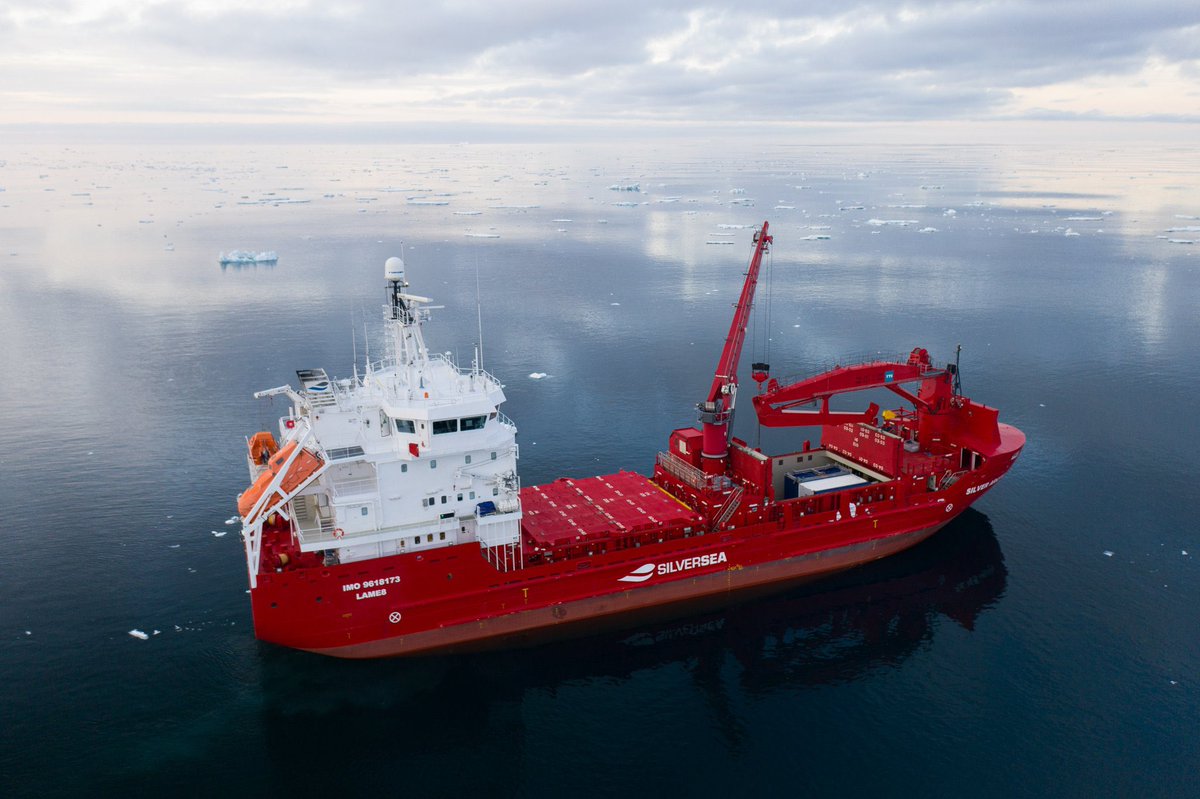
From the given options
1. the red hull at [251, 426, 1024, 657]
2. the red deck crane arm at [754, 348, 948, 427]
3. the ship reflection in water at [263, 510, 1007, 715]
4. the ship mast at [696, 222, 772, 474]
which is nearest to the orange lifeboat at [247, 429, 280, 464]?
the red hull at [251, 426, 1024, 657]

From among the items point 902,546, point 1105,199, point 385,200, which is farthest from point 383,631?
point 1105,199

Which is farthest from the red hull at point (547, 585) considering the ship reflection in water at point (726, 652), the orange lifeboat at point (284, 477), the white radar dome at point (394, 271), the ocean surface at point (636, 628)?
the white radar dome at point (394, 271)

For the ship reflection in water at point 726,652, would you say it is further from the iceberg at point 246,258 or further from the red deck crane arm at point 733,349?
the iceberg at point 246,258

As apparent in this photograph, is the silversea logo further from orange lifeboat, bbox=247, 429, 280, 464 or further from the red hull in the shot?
orange lifeboat, bbox=247, 429, 280, 464

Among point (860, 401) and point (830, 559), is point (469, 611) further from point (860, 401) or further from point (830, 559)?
point (860, 401)

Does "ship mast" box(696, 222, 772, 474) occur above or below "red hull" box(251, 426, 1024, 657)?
above

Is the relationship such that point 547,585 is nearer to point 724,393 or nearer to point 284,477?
point 284,477
